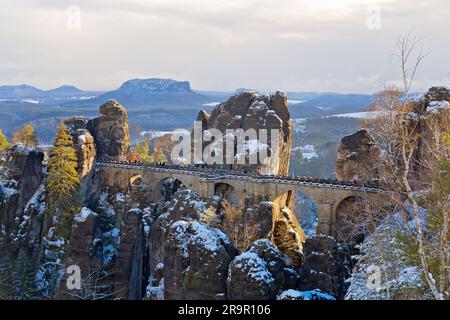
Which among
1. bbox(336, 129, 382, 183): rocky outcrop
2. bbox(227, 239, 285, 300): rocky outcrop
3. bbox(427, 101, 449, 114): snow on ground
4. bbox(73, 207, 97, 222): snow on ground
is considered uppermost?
bbox(427, 101, 449, 114): snow on ground

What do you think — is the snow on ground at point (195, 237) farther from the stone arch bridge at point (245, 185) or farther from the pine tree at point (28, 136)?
the pine tree at point (28, 136)

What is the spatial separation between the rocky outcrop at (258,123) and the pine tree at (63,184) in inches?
833

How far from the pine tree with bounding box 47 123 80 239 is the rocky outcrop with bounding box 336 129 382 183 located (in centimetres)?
3639

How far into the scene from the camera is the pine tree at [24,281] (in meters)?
52.3

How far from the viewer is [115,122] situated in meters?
80.5

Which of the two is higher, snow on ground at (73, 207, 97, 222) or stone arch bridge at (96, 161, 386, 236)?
stone arch bridge at (96, 161, 386, 236)

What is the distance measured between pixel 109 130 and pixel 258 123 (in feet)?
87.1

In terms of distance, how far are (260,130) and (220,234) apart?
31.9 metres

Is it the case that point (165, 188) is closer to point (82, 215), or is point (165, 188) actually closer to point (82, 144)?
point (82, 144)

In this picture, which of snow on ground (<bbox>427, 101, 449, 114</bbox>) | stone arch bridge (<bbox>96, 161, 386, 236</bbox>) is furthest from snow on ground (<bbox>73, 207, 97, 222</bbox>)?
snow on ground (<bbox>427, 101, 449, 114</bbox>)

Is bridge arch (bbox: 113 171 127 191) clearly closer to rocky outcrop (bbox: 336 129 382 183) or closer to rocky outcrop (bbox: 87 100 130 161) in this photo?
rocky outcrop (bbox: 87 100 130 161)

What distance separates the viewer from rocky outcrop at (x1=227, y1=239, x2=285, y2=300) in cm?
3416
